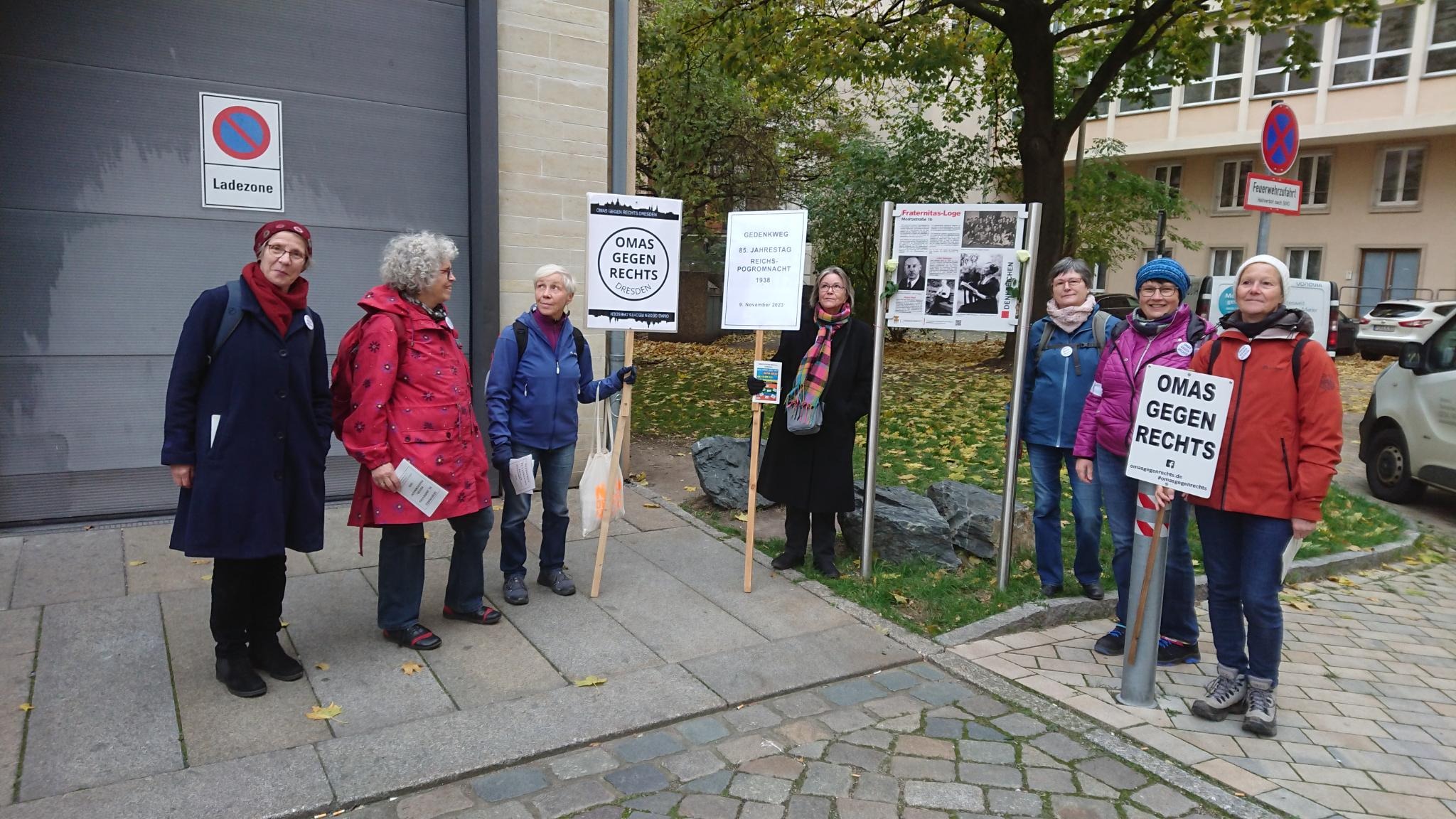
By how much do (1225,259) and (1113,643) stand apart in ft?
97.7

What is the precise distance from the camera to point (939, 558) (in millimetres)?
5797

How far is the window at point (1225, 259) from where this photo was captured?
2980 cm

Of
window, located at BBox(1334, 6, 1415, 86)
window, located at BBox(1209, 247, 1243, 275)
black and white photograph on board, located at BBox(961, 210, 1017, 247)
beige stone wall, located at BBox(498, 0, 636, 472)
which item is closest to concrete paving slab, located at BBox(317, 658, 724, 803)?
black and white photograph on board, located at BBox(961, 210, 1017, 247)

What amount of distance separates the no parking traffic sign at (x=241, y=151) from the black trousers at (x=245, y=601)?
11.0ft

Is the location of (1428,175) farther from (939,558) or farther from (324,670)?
(324,670)

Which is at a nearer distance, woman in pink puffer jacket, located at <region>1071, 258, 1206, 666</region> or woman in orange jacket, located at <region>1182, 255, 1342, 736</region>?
woman in orange jacket, located at <region>1182, 255, 1342, 736</region>

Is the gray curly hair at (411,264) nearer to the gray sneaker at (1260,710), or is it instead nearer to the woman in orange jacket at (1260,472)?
the woman in orange jacket at (1260,472)

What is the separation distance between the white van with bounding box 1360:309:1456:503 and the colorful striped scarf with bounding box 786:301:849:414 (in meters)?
6.03

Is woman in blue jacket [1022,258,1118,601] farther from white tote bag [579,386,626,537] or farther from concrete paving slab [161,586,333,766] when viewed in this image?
concrete paving slab [161,586,333,766]

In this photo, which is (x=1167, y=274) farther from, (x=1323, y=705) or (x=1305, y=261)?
(x=1305, y=261)

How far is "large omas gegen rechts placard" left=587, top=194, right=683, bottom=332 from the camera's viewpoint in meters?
5.15

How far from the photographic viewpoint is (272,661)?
13.3 ft

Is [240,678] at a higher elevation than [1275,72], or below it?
below

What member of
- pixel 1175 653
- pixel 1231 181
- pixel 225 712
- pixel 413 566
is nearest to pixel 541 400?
pixel 413 566
